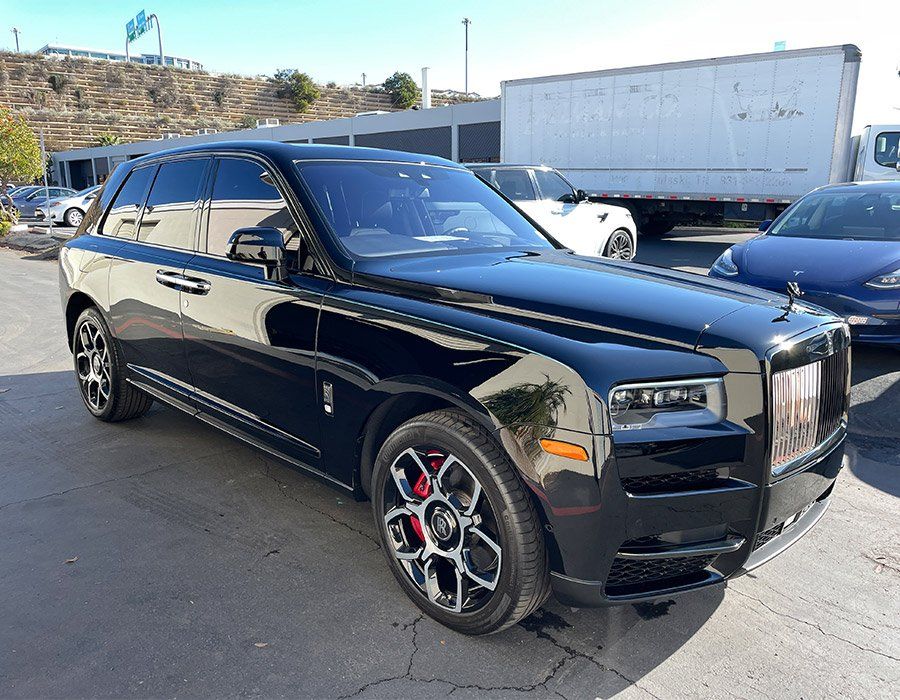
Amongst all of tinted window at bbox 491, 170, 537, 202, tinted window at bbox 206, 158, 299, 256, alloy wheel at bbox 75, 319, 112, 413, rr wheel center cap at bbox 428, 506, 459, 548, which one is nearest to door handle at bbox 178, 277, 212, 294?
tinted window at bbox 206, 158, 299, 256

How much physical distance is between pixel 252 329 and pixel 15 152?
23.9 metres

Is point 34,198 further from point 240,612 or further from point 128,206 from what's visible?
point 240,612

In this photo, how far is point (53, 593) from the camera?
292 cm

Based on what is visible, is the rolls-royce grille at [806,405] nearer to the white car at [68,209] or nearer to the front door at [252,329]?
the front door at [252,329]

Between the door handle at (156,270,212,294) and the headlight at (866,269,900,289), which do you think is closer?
the door handle at (156,270,212,294)

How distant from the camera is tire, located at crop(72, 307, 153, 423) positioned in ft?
15.5

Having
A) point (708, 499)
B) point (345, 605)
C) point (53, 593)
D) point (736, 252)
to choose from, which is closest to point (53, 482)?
point (53, 593)

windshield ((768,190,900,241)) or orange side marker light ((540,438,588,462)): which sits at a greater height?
windshield ((768,190,900,241))

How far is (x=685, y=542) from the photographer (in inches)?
90.2

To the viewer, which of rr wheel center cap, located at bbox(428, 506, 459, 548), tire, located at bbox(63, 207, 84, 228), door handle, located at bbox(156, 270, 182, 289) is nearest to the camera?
rr wheel center cap, located at bbox(428, 506, 459, 548)

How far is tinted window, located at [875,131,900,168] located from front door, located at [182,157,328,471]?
1432 centimetres

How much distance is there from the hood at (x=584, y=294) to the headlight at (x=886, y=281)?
355 centimetres

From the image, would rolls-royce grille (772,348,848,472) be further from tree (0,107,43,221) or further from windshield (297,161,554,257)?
tree (0,107,43,221)

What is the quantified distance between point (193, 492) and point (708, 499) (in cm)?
283
